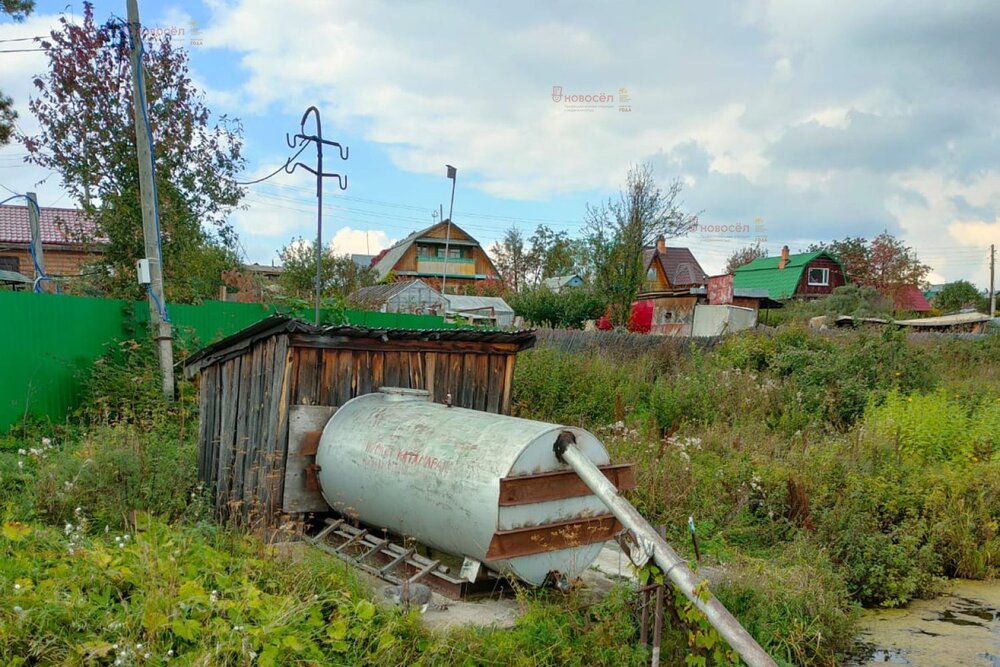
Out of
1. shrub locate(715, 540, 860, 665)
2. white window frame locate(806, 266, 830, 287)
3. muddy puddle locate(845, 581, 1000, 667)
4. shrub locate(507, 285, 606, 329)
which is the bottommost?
muddy puddle locate(845, 581, 1000, 667)

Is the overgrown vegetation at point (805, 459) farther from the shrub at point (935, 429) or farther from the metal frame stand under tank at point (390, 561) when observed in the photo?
the metal frame stand under tank at point (390, 561)

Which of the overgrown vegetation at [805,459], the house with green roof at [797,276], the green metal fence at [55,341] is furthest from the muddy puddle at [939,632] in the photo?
the house with green roof at [797,276]

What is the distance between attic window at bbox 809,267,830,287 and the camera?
4409 centimetres

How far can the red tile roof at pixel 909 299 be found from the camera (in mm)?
42531

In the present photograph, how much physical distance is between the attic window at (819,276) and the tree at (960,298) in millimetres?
7045

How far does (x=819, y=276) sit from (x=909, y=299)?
517cm

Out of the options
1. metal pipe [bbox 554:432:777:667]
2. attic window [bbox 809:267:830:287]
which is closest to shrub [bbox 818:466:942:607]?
metal pipe [bbox 554:432:777:667]

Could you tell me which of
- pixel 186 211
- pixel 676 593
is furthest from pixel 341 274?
pixel 676 593

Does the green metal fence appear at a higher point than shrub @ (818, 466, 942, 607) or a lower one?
higher

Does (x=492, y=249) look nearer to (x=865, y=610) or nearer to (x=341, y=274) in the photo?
(x=341, y=274)

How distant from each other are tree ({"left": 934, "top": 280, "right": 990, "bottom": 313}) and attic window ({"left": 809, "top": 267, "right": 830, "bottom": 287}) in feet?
23.1

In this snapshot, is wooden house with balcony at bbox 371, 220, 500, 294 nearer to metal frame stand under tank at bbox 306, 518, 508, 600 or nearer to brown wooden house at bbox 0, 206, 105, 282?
brown wooden house at bbox 0, 206, 105, 282

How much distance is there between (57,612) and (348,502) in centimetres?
239

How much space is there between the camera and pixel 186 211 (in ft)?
38.9
